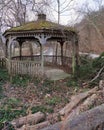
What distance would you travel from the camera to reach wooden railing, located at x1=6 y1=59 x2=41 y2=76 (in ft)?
54.3

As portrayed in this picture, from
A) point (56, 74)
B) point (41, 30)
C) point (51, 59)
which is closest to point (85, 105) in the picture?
point (41, 30)

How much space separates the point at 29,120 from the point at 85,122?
241 cm

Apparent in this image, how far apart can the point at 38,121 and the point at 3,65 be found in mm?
10967

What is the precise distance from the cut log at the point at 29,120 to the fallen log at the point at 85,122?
2056mm

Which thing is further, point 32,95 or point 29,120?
point 32,95

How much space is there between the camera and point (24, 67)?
1694 centimetres

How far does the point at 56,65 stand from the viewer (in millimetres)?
21031

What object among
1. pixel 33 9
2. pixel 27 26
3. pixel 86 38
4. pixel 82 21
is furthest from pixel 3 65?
pixel 86 38

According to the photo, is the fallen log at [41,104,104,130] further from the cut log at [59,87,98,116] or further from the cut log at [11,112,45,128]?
the cut log at [11,112,45,128]

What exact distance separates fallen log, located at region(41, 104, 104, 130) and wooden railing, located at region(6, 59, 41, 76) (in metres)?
9.18

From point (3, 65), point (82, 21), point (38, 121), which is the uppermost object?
point (82, 21)

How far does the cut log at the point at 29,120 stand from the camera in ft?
27.0

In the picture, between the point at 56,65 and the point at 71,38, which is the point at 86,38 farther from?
the point at 71,38

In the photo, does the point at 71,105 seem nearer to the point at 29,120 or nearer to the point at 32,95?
the point at 29,120
